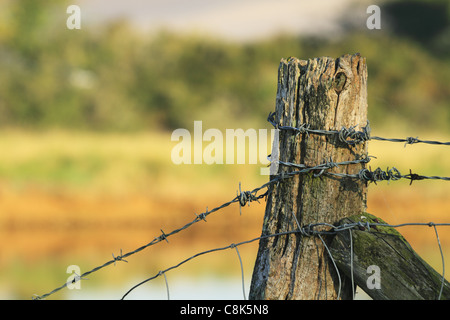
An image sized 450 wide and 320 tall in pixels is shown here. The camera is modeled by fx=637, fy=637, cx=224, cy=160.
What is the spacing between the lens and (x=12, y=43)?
948 inches

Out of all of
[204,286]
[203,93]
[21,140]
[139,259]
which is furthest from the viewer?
[203,93]

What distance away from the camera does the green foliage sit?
22312mm

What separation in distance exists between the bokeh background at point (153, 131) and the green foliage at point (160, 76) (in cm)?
6

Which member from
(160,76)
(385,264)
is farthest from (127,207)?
(160,76)

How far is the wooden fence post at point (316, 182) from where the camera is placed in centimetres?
178

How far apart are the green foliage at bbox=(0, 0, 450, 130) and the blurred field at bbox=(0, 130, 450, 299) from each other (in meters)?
8.09

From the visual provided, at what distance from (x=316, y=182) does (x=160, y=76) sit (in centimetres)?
2423

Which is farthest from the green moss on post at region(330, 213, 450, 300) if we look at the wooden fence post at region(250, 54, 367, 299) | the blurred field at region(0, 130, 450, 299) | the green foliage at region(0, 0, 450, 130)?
the green foliage at region(0, 0, 450, 130)

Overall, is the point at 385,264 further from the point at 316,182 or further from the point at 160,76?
the point at 160,76

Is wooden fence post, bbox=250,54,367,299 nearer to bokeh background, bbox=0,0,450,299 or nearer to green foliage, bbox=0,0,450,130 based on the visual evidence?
bokeh background, bbox=0,0,450,299

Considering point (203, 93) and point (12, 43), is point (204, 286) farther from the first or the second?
point (12, 43)
